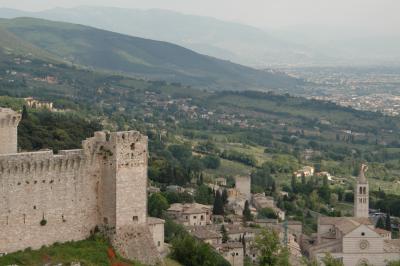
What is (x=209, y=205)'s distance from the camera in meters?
87.9

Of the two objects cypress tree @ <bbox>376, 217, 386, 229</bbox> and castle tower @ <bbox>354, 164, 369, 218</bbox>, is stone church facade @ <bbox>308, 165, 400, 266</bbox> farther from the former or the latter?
castle tower @ <bbox>354, 164, 369, 218</bbox>

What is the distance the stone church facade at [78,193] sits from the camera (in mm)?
38406

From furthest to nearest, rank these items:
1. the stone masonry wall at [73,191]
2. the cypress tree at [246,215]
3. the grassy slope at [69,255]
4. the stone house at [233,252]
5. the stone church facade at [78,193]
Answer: the cypress tree at [246,215] < the stone house at [233,252] < the stone church facade at [78,193] < the stone masonry wall at [73,191] < the grassy slope at [69,255]

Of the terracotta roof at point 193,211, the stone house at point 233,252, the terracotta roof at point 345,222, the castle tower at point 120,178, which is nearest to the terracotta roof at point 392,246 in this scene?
the terracotta roof at point 345,222

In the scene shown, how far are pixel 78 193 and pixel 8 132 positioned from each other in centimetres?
520

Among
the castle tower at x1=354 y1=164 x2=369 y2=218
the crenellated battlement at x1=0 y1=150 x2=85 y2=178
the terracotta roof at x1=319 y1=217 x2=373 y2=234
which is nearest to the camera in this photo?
the crenellated battlement at x1=0 y1=150 x2=85 y2=178

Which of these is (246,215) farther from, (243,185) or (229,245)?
(243,185)

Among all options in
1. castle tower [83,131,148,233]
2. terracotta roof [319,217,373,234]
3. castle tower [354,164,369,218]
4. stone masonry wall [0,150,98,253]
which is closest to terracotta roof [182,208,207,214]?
terracotta roof [319,217,373,234]

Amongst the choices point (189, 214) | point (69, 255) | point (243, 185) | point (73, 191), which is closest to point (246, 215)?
point (189, 214)

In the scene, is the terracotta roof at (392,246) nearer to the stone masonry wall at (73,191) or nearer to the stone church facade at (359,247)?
the stone church facade at (359,247)

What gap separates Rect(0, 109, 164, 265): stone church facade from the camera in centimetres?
3841

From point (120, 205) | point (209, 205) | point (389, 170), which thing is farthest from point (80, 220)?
point (389, 170)

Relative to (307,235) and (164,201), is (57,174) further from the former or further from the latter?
(307,235)

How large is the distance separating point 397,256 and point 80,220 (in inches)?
1562
